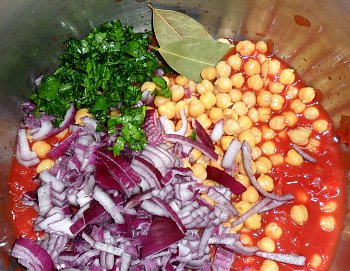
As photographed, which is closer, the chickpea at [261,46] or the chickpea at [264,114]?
the chickpea at [264,114]

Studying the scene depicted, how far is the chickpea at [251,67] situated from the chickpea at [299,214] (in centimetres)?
112

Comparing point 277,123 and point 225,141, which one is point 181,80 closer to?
point 225,141

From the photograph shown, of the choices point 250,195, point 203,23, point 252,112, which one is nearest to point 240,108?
point 252,112

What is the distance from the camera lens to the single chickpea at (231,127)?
3.79 meters

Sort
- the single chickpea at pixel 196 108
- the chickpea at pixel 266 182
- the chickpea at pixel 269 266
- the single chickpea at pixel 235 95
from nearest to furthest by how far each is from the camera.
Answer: the chickpea at pixel 269 266 → the chickpea at pixel 266 182 → the single chickpea at pixel 196 108 → the single chickpea at pixel 235 95

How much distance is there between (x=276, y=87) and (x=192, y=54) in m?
0.73

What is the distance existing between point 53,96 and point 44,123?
25 cm

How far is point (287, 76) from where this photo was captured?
399cm

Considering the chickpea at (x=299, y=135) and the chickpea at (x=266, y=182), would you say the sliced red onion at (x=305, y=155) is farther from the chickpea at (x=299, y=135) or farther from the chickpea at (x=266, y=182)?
the chickpea at (x=266, y=182)

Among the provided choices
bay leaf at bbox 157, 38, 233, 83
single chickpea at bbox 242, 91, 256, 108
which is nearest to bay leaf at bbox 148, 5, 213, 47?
bay leaf at bbox 157, 38, 233, 83

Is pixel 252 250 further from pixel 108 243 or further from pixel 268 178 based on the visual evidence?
pixel 108 243

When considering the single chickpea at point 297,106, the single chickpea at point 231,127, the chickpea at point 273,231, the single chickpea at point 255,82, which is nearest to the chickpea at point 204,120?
the single chickpea at point 231,127

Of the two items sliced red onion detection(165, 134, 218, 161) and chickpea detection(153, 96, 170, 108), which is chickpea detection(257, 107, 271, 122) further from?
chickpea detection(153, 96, 170, 108)

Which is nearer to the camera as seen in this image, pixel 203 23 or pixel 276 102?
pixel 276 102
